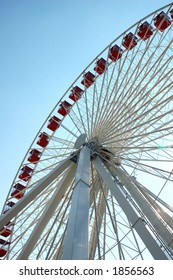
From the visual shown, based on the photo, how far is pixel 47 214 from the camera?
1322 cm

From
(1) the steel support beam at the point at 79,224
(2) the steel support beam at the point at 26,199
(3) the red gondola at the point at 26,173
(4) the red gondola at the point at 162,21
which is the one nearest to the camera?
(1) the steel support beam at the point at 79,224

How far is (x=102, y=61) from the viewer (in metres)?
A: 20.1

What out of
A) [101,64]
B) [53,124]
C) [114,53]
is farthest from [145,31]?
[53,124]

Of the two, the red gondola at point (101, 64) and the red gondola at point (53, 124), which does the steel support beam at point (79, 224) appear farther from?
the red gondola at point (101, 64)

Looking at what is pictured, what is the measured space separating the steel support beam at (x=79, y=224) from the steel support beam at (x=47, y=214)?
103 inches

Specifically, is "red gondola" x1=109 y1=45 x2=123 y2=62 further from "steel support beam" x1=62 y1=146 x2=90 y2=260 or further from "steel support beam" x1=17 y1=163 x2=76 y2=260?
"steel support beam" x1=62 y1=146 x2=90 y2=260

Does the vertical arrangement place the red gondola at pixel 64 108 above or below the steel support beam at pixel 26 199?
above

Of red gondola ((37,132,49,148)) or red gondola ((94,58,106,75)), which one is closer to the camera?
red gondola ((94,58,106,75))

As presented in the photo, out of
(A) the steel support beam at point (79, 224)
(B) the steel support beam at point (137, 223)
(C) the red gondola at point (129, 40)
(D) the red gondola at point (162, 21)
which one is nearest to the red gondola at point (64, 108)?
(C) the red gondola at point (129, 40)

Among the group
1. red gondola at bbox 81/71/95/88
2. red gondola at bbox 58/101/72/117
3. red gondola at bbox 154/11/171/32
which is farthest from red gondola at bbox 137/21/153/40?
red gondola at bbox 58/101/72/117

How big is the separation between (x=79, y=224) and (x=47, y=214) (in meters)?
4.82

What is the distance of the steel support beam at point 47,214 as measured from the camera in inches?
493

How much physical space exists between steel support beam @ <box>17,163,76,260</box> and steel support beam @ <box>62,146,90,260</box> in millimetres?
2617

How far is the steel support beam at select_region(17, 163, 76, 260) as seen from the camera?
12.5 metres
